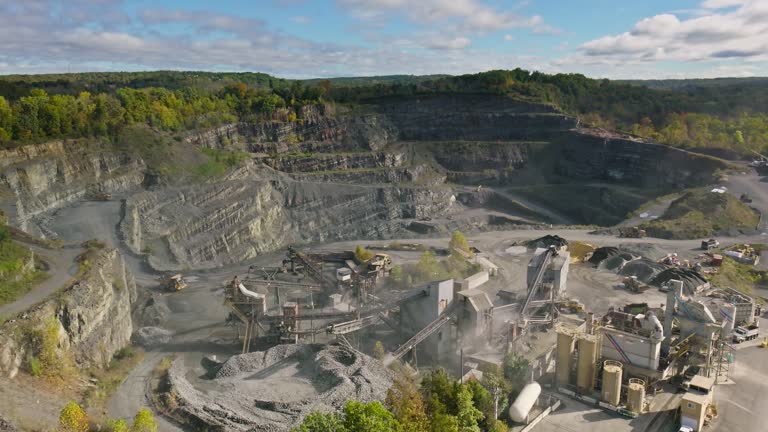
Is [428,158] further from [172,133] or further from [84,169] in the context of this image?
[84,169]

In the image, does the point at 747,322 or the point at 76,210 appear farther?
the point at 76,210

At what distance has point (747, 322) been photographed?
37312 mm

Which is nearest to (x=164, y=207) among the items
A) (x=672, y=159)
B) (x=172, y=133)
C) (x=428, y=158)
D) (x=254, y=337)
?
(x=172, y=133)

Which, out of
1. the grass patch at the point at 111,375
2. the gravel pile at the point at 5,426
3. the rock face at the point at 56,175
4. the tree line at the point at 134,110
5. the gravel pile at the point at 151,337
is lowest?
the gravel pile at the point at 151,337

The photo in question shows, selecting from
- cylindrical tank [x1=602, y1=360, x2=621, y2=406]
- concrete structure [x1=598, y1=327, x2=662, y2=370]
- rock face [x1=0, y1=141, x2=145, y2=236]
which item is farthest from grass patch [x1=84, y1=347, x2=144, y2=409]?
concrete structure [x1=598, y1=327, x2=662, y2=370]

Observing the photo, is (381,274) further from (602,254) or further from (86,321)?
(86,321)

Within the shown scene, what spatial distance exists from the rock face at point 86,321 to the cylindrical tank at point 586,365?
85.8 feet

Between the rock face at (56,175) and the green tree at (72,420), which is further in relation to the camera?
the rock face at (56,175)

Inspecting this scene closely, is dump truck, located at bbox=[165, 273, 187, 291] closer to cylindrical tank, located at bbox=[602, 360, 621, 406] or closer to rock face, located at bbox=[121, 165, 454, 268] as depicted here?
rock face, located at bbox=[121, 165, 454, 268]

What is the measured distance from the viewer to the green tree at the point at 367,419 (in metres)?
19.1

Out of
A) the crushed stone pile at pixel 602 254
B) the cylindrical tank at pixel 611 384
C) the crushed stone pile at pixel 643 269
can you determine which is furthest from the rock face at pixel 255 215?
the cylindrical tank at pixel 611 384

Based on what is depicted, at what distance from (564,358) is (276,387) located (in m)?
15.4

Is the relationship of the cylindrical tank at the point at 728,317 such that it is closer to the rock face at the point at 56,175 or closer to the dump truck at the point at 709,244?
the dump truck at the point at 709,244

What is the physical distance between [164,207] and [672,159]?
240 feet
